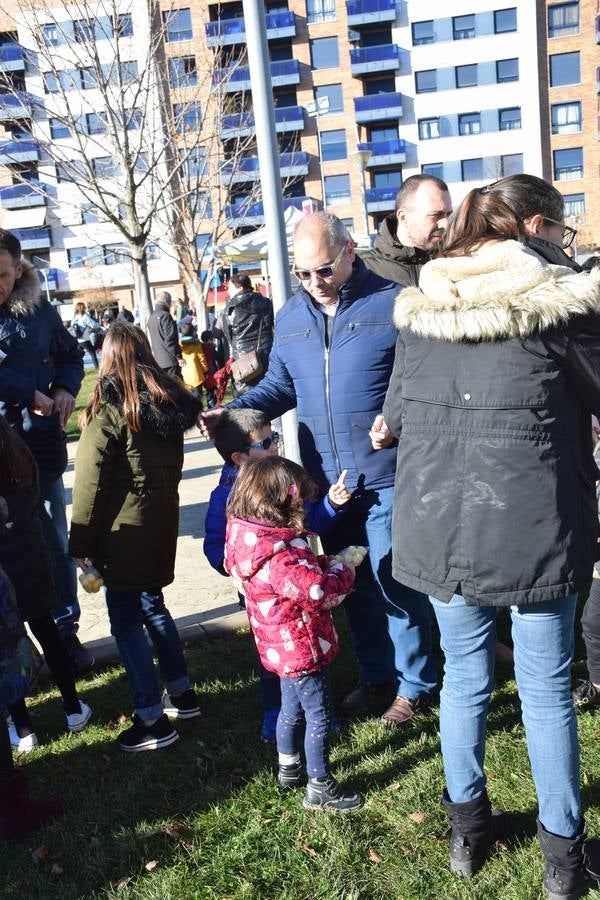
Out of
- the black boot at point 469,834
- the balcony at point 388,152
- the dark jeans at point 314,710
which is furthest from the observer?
the balcony at point 388,152

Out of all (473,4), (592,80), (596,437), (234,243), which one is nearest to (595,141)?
(592,80)

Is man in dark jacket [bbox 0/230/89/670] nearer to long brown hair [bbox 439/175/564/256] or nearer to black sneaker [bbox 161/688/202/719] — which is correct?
black sneaker [bbox 161/688/202/719]

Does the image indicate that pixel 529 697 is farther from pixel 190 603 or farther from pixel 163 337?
pixel 163 337

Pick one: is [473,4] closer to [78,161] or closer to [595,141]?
[595,141]

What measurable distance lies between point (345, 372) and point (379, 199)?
50.7 metres

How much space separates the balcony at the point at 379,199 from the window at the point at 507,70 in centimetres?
887

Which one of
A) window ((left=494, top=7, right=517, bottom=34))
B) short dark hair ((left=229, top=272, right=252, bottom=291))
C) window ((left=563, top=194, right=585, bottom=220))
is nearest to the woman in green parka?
short dark hair ((left=229, top=272, right=252, bottom=291))

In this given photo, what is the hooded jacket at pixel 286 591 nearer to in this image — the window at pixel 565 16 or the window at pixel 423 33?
the window at pixel 423 33

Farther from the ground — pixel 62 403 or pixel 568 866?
pixel 62 403

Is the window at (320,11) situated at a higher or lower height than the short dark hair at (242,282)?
higher

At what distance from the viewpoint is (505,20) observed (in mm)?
48438

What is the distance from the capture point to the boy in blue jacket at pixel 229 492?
338 cm

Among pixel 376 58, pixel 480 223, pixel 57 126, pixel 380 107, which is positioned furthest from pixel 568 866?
pixel 376 58

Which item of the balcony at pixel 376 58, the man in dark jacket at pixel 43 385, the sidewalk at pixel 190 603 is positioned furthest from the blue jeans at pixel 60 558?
the balcony at pixel 376 58
